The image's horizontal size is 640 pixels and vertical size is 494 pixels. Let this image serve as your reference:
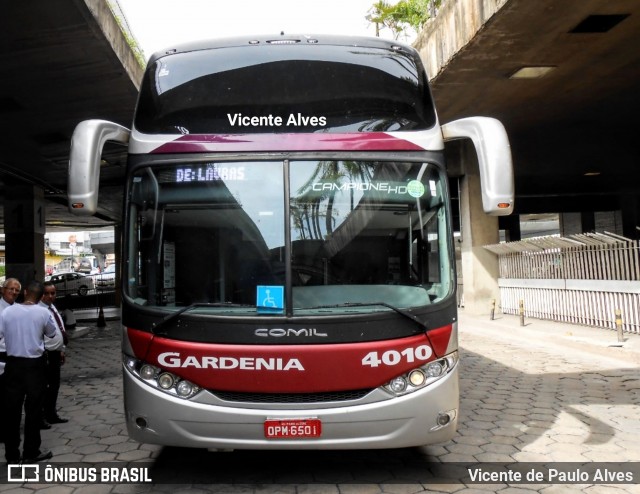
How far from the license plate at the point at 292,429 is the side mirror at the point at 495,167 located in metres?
2.14

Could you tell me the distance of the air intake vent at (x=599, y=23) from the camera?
9680 mm

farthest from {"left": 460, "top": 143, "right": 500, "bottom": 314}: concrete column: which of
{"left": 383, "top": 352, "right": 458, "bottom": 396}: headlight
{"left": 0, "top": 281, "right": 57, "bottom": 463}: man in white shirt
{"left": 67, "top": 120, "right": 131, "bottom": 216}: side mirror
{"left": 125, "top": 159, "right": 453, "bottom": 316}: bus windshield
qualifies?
{"left": 67, "top": 120, "right": 131, "bottom": 216}: side mirror

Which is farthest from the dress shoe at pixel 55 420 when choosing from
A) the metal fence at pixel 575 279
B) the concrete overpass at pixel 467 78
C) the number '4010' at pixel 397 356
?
the metal fence at pixel 575 279

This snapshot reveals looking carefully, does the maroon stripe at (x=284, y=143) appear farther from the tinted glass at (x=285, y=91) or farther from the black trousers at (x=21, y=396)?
the black trousers at (x=21, y=396)

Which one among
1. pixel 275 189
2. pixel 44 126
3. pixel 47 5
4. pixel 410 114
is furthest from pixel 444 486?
pixel 44 126

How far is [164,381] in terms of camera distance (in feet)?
13.8

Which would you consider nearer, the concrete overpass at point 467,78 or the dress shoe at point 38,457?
the dress shoe at point 38,457

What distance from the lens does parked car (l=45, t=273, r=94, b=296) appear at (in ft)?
127

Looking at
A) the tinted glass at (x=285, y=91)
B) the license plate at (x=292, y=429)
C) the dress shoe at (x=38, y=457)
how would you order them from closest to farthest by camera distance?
the license plate at (x=292, y=429)
the tinted glass at (x=285, y=91)
the dress shoe at (x=38, y=457)

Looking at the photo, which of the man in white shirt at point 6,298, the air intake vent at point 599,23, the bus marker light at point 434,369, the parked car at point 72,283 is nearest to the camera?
the bus marker light at point 434,369

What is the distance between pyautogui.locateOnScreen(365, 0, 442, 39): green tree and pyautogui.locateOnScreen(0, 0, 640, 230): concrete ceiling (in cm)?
359

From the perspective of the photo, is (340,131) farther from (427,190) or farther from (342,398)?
(342,398)

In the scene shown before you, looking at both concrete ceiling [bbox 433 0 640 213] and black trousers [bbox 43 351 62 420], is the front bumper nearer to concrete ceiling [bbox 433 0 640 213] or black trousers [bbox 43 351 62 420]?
black trousers [bbox 43 351 62 420]

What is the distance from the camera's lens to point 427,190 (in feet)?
15.2
